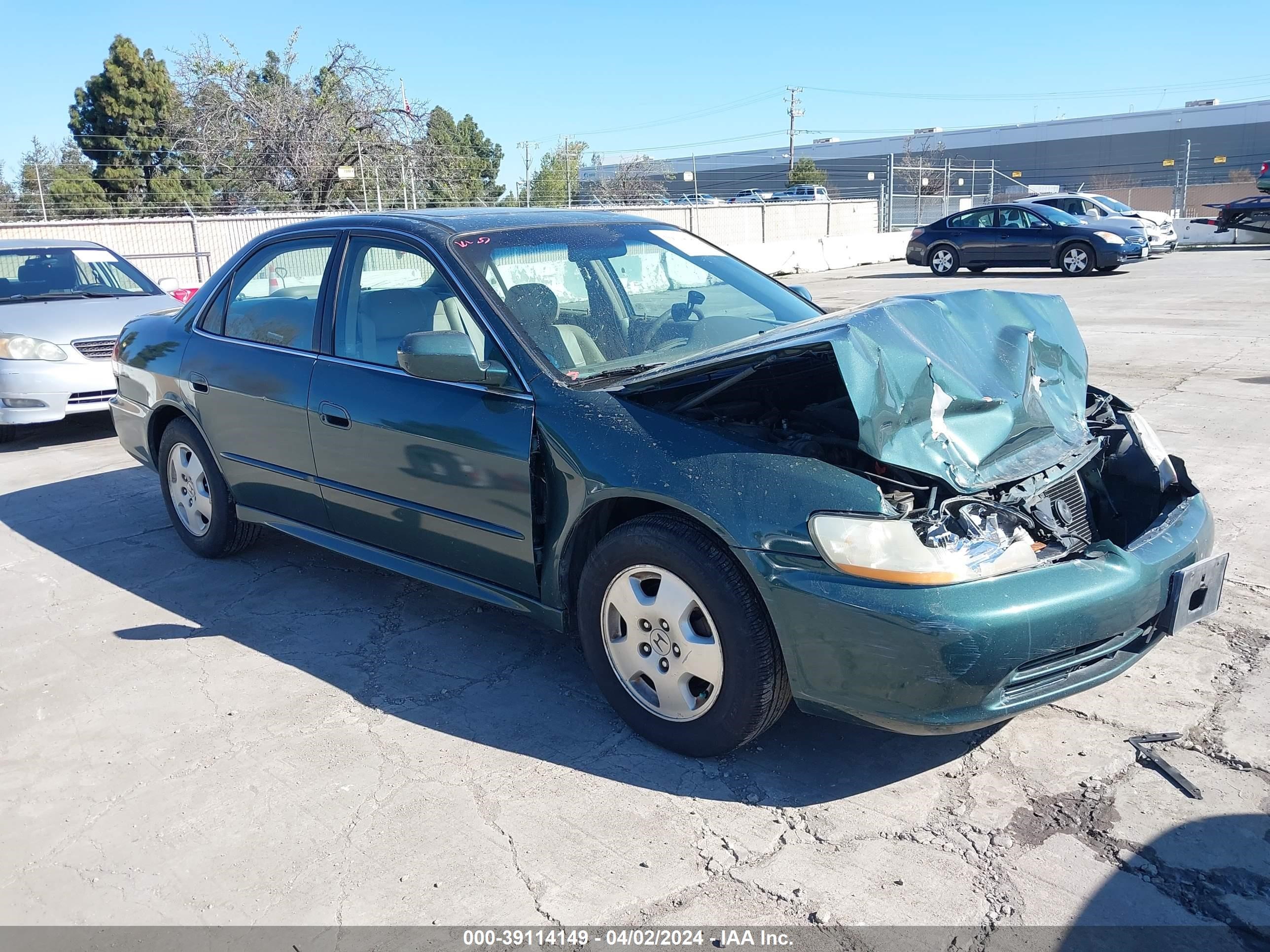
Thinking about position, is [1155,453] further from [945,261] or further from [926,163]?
[926,163]

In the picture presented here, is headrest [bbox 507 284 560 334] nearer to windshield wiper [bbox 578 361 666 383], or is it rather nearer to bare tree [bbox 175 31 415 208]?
windshield wiper [bbox 578 361 666 383]

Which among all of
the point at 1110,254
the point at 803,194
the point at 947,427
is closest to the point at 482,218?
the point at 947,427

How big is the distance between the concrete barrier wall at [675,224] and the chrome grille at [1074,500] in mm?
5079

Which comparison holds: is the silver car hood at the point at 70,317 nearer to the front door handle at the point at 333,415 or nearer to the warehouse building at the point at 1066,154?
the front door handle at the point at 333,415

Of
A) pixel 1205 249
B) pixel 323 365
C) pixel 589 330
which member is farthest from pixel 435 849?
pixel 1205 249

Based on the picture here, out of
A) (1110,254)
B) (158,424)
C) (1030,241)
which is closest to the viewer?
(158,424)

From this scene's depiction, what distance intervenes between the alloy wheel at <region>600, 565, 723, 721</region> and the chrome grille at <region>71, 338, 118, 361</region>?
6.46 metres

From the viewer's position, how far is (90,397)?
8.09m

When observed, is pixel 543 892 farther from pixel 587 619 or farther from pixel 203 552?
pixel 203 552

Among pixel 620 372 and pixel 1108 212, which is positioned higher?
pixel 1108 212

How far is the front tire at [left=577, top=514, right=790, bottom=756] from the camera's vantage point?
296cm

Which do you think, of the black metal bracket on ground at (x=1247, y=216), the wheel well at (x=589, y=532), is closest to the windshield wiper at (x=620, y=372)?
the wheel well at (x=589, y=532)

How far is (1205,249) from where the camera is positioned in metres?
26.3

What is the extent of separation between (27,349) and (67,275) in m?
1.35
